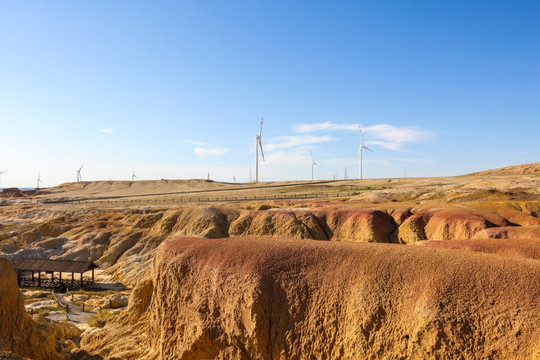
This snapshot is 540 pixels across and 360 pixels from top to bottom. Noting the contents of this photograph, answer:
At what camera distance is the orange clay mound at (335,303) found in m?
11.3

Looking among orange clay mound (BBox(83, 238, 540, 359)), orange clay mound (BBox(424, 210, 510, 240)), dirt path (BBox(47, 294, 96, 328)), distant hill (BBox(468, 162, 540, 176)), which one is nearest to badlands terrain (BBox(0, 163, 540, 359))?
orange clay mound (BBox(83, 238, 540, 359))

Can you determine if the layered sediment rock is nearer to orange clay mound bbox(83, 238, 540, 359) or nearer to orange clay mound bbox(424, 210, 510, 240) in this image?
orange clay mound bbox(83, 238, 540, 359)

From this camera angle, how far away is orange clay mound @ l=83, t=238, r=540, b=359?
447 inches

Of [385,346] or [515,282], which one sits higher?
[515,282]

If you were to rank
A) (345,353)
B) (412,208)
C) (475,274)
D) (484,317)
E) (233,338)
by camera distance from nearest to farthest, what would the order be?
(484,317) → (475,274) → (345,353) → (233,338) → (412,208)

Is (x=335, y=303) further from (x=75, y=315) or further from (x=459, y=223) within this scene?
(x=75, y=315)

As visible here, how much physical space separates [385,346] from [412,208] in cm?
3278

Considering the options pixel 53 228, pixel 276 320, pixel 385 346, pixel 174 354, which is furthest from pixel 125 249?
→ pixel 385 346

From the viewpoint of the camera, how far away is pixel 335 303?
14094mm

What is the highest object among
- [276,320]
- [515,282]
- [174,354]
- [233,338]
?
[515,282]

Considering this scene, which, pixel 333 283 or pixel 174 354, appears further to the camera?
pixel 174 354

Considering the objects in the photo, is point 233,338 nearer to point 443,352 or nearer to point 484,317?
point 443,352

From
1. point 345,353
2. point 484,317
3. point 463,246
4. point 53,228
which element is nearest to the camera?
point 484,317

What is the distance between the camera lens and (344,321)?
1375 centimetres
